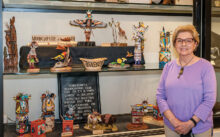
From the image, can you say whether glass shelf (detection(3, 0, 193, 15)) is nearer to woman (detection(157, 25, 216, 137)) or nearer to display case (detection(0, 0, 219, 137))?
display case (detection(0, 0, 219, 137))

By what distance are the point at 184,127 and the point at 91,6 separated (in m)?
1.28

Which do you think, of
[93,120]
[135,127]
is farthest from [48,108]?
[135,127]

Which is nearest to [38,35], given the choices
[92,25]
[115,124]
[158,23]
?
[92,25]

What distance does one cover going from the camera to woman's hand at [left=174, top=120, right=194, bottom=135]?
1.43m

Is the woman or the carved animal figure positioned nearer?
the woman

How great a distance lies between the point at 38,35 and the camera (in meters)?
2.10

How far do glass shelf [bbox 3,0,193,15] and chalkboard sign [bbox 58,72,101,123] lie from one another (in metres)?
0.60

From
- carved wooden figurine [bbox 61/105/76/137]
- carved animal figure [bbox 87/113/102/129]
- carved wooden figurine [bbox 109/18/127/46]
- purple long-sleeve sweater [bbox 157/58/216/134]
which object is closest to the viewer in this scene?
purple long-sleeve sweater [bbox 157/58/216/134]

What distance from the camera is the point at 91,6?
2135mm

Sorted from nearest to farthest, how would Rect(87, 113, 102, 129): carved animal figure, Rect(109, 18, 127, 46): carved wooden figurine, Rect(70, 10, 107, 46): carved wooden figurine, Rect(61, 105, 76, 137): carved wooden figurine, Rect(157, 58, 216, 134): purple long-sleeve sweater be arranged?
1. Rect(157, 58, 216, 134): purple long-sleeve sweater
2. Rect(61, 105, 76, 137): carved wooden figurine
3. Rect(87, 113, 102, 129): carved animal figure
4. Rect(70, 10, 107, 46): carved wooden figurine
5. Rect(109, 18, 127, 46): carved wooden figurine

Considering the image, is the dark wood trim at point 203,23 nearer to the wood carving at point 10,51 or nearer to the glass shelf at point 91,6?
the glass shelf at point 91,6

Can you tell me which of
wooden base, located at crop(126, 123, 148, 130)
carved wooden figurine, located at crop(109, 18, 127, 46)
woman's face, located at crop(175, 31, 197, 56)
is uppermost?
carved wooden figurine, located at crop(109, 18, 127, 46)

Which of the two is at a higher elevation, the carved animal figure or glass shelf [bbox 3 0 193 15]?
glass shelf [bbox 3 0 193 15]

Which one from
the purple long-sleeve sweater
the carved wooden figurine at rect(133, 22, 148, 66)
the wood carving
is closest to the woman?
the purple long-sleeve sweater
